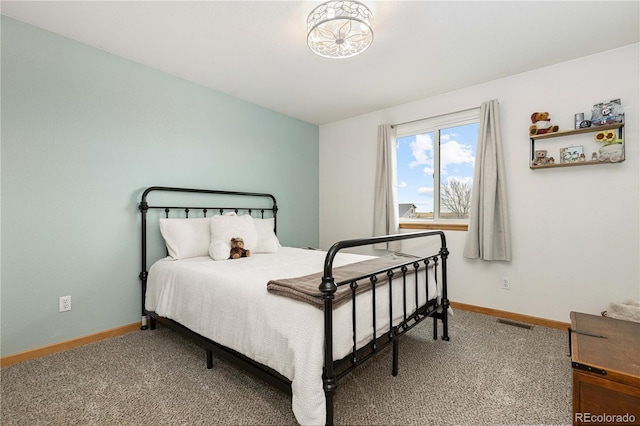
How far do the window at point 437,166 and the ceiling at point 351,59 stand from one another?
485mm

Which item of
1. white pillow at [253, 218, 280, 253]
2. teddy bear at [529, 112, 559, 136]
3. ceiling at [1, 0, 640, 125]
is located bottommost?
white pillow at [253, 218, 280, 253]

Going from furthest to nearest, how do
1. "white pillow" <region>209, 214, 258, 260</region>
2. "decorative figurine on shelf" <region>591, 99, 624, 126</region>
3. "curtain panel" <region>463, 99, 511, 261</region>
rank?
"curtain panel" <region>463, 99, 511, 261</region> < "white pillow" <region>209, 214, 258, 260</region> < "decorative figurine on shelf" <region>591, 99, 624, 126</region>

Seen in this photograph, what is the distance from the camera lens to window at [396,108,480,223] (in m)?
3.25

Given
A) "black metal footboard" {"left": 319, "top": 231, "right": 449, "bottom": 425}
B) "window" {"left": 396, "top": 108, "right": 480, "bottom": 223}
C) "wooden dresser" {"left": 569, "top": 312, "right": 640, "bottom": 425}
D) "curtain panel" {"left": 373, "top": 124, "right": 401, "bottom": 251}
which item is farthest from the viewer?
"curtain panel" {"left": 373, "top": 124, "right": 401, "bottom": 251}

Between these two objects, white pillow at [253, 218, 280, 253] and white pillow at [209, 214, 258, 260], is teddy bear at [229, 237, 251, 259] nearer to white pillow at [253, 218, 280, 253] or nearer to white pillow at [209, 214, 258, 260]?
white pillow at [209, 214, 258, 260]

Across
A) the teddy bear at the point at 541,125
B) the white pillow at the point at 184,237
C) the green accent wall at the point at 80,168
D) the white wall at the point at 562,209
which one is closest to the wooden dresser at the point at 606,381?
the white wall at the point at 562,209

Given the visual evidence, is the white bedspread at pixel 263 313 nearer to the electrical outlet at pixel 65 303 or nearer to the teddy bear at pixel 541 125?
the electrical outlet at pixel 65 303

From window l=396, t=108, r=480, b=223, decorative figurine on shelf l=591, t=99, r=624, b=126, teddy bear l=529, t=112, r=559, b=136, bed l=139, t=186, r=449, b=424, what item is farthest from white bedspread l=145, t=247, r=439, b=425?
decorative figurine on shelf l=591, t=99, r=624, b=126

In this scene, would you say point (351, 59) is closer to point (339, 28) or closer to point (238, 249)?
point (339, 28)

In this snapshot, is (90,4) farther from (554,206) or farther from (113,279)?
(554,206)

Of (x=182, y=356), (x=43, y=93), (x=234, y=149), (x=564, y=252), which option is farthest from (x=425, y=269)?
(x=43, y=93)

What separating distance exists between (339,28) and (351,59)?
646 millimetres

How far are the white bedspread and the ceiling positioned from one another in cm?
170

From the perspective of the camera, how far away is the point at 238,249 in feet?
8.39
